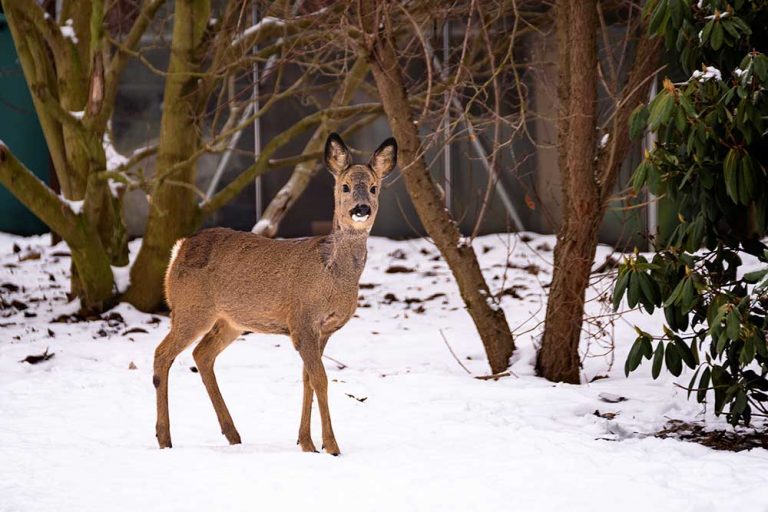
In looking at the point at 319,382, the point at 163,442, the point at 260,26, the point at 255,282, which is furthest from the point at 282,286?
the point at 260,26

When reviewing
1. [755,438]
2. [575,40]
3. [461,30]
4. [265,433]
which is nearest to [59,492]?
[265,433]

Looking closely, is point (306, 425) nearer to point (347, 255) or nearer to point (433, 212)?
point (347, 255)

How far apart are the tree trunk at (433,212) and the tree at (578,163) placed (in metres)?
0.36

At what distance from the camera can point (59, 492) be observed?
5168mm

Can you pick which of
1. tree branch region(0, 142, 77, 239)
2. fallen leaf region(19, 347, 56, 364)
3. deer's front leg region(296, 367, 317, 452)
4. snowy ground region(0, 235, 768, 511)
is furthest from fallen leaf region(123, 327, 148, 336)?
deer's front leg region(296, 367, 317, 452)

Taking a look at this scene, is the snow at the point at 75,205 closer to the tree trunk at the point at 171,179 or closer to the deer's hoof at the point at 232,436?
the tree trunk at the point at 171,179

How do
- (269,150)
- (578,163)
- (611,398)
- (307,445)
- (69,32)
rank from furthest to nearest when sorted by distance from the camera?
(69,32), (269,150), (578,163), (611,398), (307,445)

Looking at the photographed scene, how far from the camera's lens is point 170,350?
6.10 meters

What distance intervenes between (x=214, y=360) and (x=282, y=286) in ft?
2.35

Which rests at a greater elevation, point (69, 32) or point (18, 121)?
point (69, 32)

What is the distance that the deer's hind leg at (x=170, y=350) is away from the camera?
19.9 ft

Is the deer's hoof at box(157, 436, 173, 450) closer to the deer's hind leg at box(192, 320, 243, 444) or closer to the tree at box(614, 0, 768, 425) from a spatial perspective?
the deer's hind leg at box(192, 320, 243, 444)

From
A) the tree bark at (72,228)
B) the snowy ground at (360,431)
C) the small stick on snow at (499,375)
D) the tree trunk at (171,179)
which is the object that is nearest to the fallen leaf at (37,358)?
the snowy ground at (360,431)

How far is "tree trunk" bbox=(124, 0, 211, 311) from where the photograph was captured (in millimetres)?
10602
